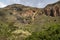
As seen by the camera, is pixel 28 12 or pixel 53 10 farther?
pixel 28 12

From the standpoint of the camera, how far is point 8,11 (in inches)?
4400

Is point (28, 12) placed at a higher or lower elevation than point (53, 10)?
higher

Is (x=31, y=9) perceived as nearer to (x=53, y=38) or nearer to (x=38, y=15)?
(x=38, y=15)

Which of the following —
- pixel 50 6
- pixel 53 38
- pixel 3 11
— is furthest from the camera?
pixel 50 6

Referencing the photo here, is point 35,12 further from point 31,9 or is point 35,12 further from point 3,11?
point 3,11

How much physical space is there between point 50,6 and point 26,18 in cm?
1449

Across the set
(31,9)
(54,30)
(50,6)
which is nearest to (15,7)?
(31,9)

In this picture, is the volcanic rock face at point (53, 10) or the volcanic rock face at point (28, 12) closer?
the volcanic rock face at point (28, 12)

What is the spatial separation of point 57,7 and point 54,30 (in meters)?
83.2

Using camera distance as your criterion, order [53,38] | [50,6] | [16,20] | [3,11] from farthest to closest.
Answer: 1. [50,6]
2. [3,11]
3. [16,20]
4. [53,38]

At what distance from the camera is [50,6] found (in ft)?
390

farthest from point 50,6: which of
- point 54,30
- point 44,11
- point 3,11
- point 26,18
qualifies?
point 54,30

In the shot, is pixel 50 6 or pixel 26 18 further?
pixel 50 6

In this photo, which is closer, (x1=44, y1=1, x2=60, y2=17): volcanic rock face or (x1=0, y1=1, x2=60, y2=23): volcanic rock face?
(x1=0, y1=1, x2=60, y2=23): volcanic rock face
